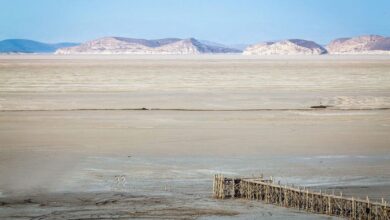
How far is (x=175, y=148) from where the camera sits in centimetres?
2316

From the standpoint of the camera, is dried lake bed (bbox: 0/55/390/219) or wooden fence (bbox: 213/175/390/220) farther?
dried lake bed (bbox: 0/55/390/219)

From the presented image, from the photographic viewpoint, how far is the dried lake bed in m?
15.6

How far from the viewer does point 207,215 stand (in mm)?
14555

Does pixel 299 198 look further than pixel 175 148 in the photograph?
No

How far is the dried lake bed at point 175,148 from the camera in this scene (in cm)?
1563

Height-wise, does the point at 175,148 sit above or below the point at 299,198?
below

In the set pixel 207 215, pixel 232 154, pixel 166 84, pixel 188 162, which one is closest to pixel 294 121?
pixel 232 154

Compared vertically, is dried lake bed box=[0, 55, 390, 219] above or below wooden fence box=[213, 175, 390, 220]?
below

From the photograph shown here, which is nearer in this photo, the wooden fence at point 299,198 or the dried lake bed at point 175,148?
the wooden fence at point 299,198

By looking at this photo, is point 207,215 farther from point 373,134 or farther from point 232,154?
point 373,134

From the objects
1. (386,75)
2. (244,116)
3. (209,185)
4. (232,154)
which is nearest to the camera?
(209,185)

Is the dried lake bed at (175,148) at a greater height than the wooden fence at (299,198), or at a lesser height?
lesser

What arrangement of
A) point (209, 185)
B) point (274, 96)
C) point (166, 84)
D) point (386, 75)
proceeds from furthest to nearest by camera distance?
1. point (386, 75)
2. point (166, 84)
3. point (274, 96)
4. point (209, 185)

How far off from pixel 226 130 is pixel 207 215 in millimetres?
13021
